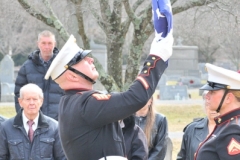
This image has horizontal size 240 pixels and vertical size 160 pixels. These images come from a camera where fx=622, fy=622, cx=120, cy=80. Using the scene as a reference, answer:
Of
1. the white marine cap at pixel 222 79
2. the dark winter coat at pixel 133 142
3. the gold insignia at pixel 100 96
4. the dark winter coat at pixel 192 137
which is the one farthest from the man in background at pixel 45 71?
the gold insignia at pixel 100 96

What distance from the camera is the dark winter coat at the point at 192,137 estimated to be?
6.70 m

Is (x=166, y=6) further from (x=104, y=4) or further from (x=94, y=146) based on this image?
(x=104, y=4)

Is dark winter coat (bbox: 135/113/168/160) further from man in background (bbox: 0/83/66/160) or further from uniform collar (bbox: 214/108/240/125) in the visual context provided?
uniform collar (bbox: 214/108/240/125)

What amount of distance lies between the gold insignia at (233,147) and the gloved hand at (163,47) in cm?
78

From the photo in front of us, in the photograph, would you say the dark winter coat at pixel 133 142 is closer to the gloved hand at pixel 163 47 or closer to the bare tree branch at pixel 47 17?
the gloved hand at pixel 163 47

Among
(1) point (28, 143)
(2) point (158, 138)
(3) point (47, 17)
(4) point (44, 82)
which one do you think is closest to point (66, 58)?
(1) point (28, 143)

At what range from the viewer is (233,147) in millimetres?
4137

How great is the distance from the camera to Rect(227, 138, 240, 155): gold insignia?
13.5 ft

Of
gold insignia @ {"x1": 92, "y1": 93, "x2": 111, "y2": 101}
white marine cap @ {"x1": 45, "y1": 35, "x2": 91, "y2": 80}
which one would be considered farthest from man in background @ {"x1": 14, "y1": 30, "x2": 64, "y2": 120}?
gold insignia @ {"x1": 92, "y1": 93, "x2": 111, "y2": 101}

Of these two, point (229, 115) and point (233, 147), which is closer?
point (233, 147)

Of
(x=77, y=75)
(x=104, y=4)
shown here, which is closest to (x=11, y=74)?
(x=104, y=4)

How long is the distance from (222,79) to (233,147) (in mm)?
588

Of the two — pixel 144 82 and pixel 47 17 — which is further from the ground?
pixel 144 82

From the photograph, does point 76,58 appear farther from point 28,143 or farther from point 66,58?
point 28,143
